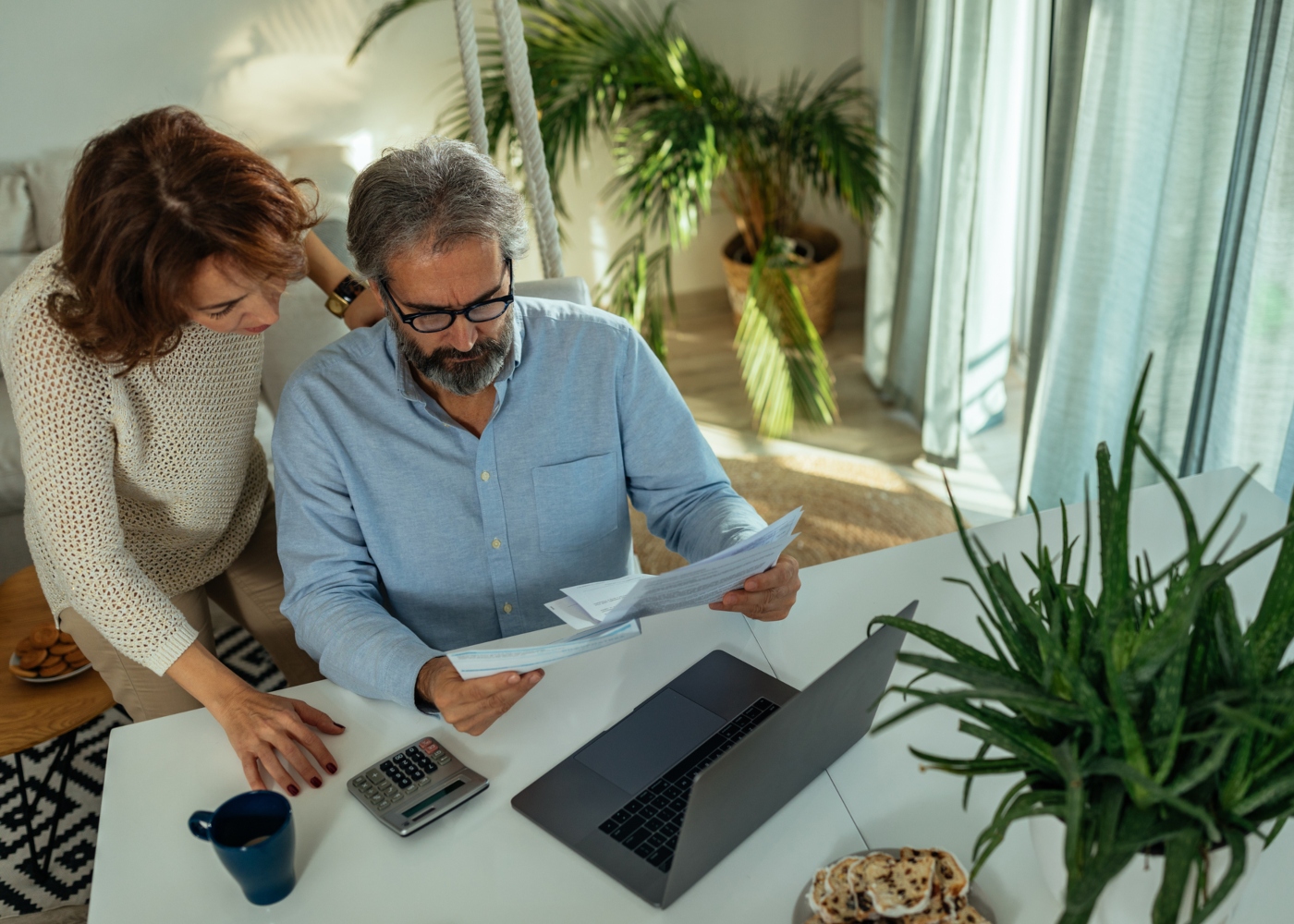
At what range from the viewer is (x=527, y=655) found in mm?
1062

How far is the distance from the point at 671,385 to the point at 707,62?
1.84 meters

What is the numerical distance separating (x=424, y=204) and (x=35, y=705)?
1.11 metres

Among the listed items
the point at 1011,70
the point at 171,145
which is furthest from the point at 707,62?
the point at 171,145

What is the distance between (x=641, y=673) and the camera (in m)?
1.25

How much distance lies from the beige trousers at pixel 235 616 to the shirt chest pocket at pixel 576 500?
0.44 metres

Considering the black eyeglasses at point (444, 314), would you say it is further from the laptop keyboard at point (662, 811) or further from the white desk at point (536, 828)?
the laptop keyboard at point (662, 811)

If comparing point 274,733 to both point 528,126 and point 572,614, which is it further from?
point 528,126

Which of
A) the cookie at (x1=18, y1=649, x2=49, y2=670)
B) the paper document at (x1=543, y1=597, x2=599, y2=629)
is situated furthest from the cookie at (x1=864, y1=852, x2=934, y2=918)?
the cookie at (x1=18, y1=649, x2=49, y2=670)

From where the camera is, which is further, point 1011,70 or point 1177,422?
point 1011,70

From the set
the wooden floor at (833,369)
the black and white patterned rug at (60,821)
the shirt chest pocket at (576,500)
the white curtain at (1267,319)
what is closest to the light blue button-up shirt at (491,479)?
the shirt chest pocket at (576,500)

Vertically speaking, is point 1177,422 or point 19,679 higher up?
point 1177,422

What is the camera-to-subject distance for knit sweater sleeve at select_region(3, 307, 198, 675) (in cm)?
133

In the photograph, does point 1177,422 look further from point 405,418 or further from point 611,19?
point 611,19

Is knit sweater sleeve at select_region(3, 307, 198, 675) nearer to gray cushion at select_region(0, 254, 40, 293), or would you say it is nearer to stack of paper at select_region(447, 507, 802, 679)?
stack of paper at select_region(447, 507, 802, 679)
